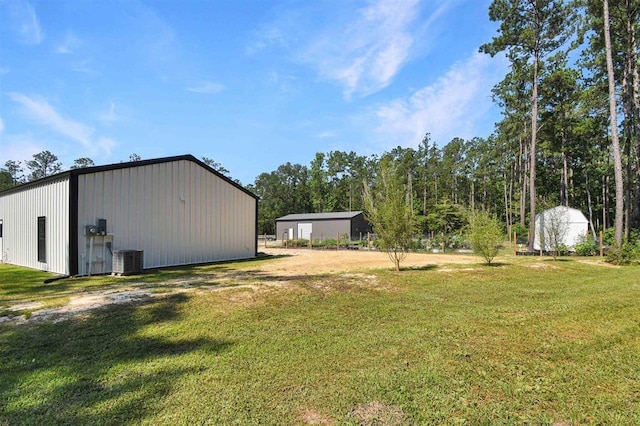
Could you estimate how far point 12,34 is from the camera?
30.0 feet

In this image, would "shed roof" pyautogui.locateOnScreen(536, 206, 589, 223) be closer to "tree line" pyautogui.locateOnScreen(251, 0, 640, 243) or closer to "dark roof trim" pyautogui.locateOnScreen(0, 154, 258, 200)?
"tree line" pyautogui.locateOnScreen(251, 0, 640, 243)

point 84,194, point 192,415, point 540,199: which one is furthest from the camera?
point 540,199

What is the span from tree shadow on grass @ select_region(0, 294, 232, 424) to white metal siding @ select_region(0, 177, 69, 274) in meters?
6.42

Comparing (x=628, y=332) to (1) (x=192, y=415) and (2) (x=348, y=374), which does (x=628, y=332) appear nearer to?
(2) (x=348, y=374)

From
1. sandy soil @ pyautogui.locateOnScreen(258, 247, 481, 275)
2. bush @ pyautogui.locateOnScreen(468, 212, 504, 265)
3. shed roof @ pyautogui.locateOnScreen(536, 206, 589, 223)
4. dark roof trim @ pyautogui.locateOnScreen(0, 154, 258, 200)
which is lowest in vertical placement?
sandy soil @ pyautogui.locateOnScreen(258, 247, 481, 275)

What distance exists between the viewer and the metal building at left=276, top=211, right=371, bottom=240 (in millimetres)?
32750

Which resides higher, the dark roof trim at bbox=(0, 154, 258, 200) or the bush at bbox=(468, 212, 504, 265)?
the dark roof trim at bbox=(0, 154, 258, 200)

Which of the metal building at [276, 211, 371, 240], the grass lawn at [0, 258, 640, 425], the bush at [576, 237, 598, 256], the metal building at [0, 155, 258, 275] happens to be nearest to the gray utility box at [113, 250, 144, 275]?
the metal building at [0, 155, 258, 275]

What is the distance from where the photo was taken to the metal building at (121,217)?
10.0 meters

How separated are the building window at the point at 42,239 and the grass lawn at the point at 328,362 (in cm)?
512

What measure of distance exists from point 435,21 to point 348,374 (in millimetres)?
11048

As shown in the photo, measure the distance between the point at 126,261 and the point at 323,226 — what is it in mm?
24351

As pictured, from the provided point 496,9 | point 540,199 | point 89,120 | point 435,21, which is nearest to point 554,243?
point 435,21

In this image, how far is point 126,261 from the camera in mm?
10000
